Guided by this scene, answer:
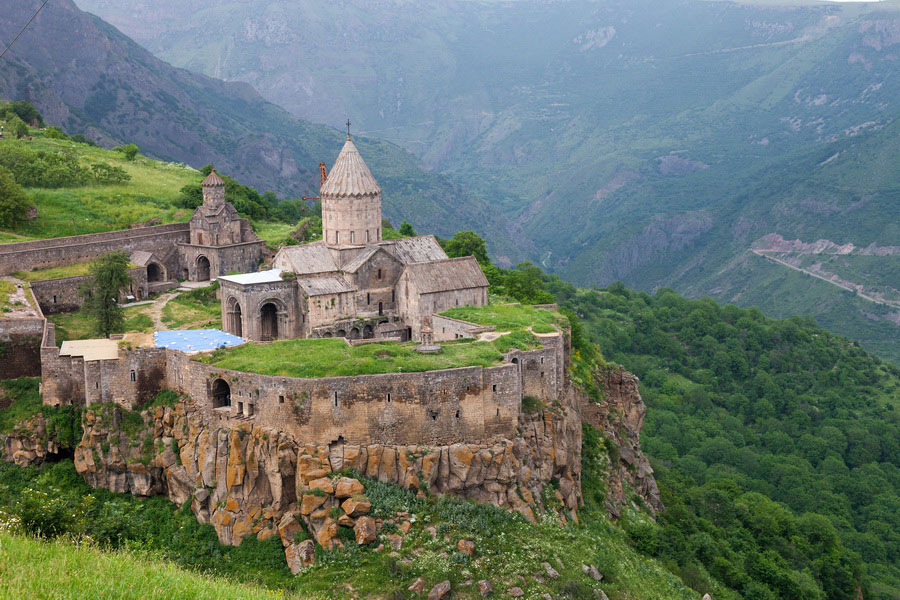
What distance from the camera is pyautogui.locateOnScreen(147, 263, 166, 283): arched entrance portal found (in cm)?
5866

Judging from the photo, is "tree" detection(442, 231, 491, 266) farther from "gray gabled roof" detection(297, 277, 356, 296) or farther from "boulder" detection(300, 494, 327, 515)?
"boulder" detection(300, 494, 327, 515)

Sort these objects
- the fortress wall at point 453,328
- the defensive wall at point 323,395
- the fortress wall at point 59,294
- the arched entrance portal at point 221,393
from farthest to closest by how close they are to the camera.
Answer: the fortress wall at point 59,294, the fortress wall at point 453,328, the arched entrance portal at point 221,393, the defensive wall at point 323,395

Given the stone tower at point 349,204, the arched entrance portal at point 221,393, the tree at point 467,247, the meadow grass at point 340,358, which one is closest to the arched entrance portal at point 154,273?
the stone tower at point 349,204

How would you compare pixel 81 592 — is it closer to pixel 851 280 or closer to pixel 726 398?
pixel 726 398

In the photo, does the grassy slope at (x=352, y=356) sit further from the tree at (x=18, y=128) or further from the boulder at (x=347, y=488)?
the tree at (x=18, y=128)

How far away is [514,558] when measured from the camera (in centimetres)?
3462

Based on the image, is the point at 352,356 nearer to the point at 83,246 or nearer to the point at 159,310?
the point at 159,310

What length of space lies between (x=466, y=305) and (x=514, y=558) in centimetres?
1725

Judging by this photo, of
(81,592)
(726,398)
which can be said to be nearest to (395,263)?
(81,592)

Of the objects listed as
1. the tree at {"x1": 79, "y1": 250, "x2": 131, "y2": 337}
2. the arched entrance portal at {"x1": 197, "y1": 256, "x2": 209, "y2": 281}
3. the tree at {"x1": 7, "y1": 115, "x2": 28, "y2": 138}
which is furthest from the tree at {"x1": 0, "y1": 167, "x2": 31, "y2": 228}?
the tree at {"x1": 7, "y1": 115, "x2": 28, "y2": 138}

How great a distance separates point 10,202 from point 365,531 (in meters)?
36.6

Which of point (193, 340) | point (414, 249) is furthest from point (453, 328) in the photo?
point (193, 340)

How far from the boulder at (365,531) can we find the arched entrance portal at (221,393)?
7708 mm

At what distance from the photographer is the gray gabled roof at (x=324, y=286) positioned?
47.5m
